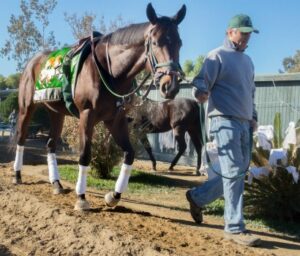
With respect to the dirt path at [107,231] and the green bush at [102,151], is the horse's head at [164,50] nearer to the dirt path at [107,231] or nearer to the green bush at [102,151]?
the dirt path at [107,231]

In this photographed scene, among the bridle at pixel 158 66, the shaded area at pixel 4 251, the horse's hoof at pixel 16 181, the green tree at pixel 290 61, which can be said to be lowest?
the shaded area at pixel 4 251

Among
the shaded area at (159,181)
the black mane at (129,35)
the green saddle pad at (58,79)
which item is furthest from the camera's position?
the shaded area at (159,181)

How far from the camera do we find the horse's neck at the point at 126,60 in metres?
5.88

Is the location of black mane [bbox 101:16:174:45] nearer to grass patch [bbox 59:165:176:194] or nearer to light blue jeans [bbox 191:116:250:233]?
light blue jeans [bbox 191:116:250:233]

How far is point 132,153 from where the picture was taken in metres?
6.54

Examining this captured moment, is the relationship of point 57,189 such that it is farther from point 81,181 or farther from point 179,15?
point 179,15

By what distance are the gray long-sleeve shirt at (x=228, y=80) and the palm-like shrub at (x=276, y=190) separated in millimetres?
1307

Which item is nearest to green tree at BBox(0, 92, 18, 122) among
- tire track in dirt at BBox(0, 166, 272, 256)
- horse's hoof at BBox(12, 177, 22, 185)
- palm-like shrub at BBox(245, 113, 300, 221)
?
horse's hoof at BBox(12, 177, 22, 185)

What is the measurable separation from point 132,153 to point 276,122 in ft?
6.70

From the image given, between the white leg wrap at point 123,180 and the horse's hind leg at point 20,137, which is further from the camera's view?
the horse's hind leg at point 20,137

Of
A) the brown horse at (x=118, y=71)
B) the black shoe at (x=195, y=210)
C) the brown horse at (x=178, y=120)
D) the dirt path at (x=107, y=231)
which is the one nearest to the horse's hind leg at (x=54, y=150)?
the dirt path at (x=107, y=231)

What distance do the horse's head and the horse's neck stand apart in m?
0.30

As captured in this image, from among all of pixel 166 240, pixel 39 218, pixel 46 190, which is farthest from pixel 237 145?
pixel 46 190

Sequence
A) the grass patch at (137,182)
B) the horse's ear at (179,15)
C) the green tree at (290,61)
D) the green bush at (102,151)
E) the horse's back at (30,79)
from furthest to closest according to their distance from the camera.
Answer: the green tree at (290,61) < the green bush at (102,151) < the grass patch at (137,182) < the horse's back at (30,79) < the horse's ear at (179,15)
